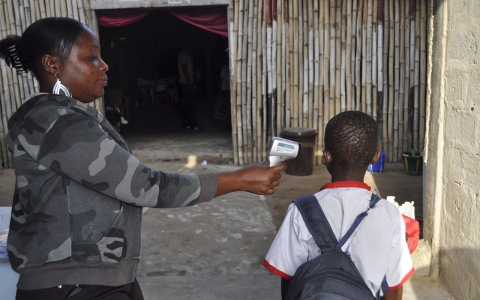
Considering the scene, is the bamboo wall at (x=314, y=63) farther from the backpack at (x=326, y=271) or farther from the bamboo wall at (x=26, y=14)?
the backpack at (x=326, y=271)

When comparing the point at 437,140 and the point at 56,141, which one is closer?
the point at 56,141

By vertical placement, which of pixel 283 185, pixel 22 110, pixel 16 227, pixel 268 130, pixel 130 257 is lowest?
pixel 283 185

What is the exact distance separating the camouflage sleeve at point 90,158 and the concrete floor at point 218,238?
0.81 metres

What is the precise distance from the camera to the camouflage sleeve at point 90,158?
1.33 m

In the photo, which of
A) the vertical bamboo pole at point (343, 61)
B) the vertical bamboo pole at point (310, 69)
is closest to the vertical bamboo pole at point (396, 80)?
the vertical bamboo pole at point (343, 61)

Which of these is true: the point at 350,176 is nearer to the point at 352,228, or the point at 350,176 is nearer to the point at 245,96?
the point at 352,228

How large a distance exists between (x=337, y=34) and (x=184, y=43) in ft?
28.0

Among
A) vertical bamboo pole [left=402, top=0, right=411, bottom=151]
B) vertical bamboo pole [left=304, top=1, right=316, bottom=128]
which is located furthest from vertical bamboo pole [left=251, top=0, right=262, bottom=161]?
vertical bamboo pole [left=402, top=0, right=411, bottom=151]

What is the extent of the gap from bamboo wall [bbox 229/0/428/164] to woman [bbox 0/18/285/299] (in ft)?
17.1

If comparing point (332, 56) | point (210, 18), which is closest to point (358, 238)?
point (332, 56)

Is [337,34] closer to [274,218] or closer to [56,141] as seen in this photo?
[274,218]

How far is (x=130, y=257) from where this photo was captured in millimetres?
1483

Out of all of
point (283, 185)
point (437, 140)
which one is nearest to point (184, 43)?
point (283, 185)

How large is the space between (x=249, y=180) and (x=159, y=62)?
1380 centimetres
